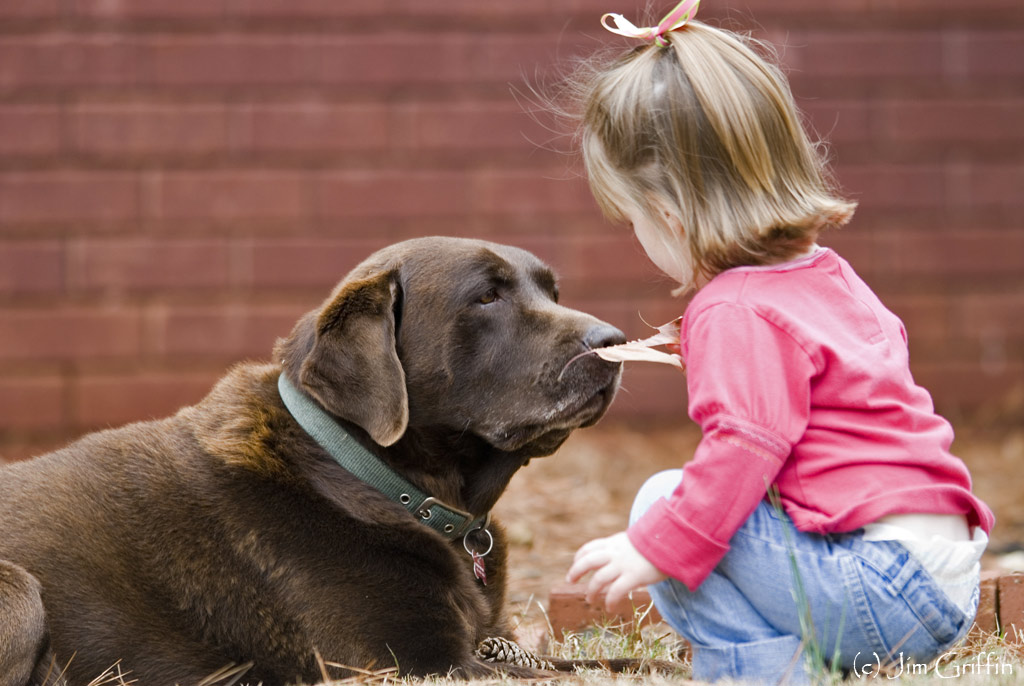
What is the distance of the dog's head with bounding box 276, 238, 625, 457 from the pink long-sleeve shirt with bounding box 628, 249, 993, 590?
596mm

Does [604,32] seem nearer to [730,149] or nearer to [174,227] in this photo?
[174,227]

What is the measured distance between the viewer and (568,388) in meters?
3.29

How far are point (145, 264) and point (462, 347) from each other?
4.25 m

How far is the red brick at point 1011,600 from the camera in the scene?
12.2 ft

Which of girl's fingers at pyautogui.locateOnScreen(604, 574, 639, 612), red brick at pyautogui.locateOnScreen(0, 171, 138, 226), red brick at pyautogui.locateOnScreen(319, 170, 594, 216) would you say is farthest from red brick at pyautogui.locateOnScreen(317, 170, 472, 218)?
girl's fingers at pyautogui.locateOnScreen(604, 574, 639, 612)

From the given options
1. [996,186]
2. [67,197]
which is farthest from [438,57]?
[996,186]

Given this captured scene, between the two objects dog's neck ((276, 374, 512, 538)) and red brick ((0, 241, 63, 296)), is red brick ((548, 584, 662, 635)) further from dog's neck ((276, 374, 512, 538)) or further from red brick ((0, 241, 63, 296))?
red brick ((0, 241, 63, 296))

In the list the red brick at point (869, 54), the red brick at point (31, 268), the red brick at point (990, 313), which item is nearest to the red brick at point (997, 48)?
the red brick at point (869, 54)

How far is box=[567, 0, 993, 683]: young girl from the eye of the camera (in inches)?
103

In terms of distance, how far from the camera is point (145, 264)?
7059 millimetres

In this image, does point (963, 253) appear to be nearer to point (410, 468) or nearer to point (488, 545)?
point (488, 545)

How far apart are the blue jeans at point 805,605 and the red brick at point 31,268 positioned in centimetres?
517

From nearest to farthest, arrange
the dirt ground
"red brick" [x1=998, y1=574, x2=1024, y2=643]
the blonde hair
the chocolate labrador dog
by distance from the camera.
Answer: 1. the blonde hair
2. the chocolate labrador dog
3. "red brick" [x1=998, y1=574, x2=1024, y2=643]
4. the dirt ground

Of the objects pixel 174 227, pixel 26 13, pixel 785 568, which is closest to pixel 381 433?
pixel 785 568
